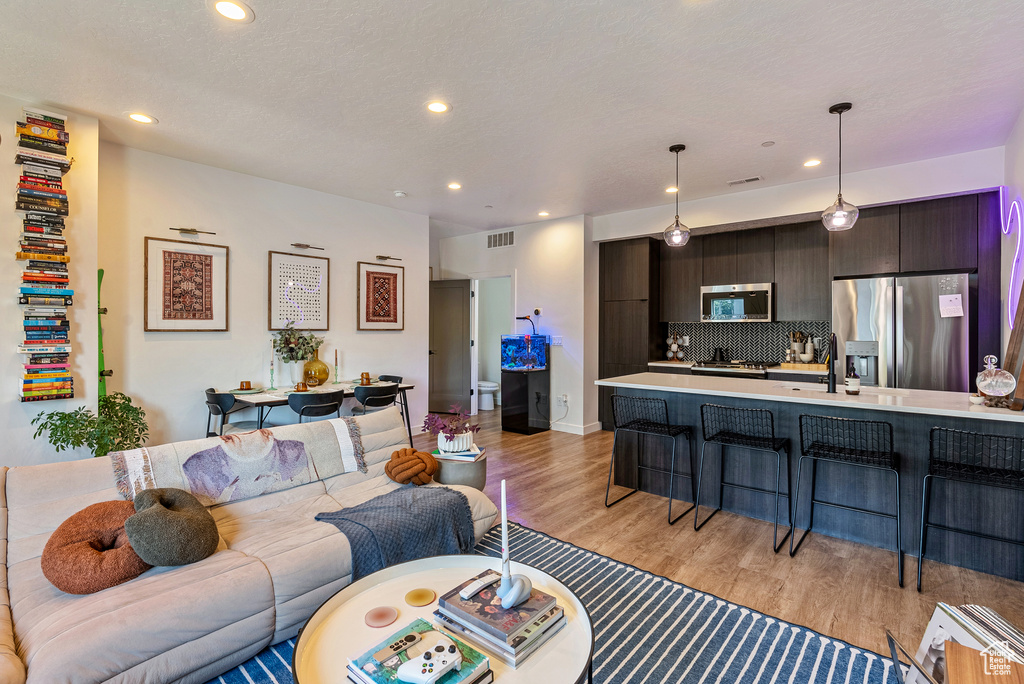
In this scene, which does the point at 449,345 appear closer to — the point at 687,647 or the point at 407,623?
the point at 687,647

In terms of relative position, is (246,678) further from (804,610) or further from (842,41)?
(842,41)

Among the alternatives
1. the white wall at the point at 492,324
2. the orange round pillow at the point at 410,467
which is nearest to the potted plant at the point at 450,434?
the orange round pillow at the point at 410,467

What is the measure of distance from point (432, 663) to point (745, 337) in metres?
5.44

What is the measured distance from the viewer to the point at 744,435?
10.3ft

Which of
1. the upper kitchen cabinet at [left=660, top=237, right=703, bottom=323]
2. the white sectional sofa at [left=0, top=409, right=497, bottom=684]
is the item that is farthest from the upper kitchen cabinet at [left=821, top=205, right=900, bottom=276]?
the white sectional sofa at [left=0, top=409, right=497, bottom=684]

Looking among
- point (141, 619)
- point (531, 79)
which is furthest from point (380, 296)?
point (141, 619)

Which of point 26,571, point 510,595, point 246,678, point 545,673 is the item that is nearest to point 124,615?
point 246,678

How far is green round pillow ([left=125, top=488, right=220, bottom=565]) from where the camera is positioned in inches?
70.3

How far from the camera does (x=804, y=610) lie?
7.18ft

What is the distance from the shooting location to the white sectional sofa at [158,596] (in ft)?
4.67

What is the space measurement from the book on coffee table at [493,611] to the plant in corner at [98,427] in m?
3.03

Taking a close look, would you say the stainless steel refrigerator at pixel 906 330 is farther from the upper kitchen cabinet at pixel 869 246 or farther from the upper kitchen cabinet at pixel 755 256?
the upper kitchen cabinet at pixel 755 256

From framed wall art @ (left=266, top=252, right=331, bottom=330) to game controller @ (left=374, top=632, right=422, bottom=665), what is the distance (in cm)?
399

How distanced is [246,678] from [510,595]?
3.70ft
